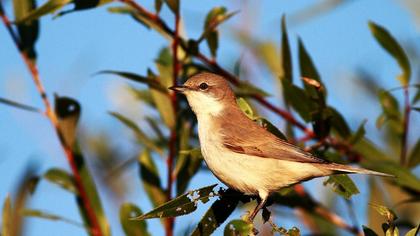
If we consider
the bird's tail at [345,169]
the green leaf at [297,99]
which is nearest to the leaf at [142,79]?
the green leaf at [297,99]

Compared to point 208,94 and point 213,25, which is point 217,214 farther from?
point 208,94

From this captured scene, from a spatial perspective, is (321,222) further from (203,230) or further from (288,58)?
(203,230)

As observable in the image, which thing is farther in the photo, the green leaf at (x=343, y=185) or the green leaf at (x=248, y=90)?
the green leaf at (x=248, y=90)

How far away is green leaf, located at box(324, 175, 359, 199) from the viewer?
3809 millimetres

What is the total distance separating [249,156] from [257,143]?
10cm

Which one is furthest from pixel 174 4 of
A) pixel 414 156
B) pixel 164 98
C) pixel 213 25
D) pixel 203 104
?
pixel 414 156

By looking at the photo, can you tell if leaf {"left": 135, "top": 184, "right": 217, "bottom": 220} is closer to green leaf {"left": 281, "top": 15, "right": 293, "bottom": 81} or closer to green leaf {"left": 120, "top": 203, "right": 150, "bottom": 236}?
green leaf {"left": 120, "top": 203, "right": 150, "bottom": 236}

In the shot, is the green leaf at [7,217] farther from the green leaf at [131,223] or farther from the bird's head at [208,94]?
the bird's head at [208,94]

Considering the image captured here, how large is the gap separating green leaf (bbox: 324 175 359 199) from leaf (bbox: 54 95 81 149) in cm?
162

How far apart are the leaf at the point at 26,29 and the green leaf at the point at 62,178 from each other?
0.76m

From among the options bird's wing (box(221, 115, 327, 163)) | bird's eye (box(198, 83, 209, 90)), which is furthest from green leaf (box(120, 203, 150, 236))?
bird's eye (box(198, 83, 209, 90))

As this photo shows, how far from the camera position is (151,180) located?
4637 millimetres

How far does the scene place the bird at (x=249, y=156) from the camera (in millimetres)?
4332

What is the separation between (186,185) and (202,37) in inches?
37.8
